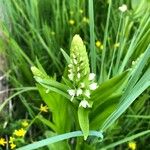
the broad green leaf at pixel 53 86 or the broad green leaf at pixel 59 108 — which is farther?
the broad green leaf at pixel 59 108

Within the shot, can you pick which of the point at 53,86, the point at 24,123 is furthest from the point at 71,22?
the point at 53,86

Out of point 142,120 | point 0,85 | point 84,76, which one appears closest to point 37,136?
point 0,85

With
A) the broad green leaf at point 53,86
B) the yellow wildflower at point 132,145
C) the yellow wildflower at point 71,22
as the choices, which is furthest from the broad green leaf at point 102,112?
the yellow wildflower at point 71,22

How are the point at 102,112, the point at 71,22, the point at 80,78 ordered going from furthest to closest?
1. the point at 71,22
2. the point at 102,112
3. the point at 80,78

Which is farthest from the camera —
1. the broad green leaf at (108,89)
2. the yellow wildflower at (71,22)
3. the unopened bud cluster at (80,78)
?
the yellow wildflower at (71,22)

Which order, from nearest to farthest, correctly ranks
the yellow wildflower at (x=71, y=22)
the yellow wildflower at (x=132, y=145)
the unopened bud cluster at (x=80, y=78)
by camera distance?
the unopened bud cluster at (x=80, y=78)
the yellow wildflower at (x=132, y=145)
the yellow wildflower at (x=71, y=22)

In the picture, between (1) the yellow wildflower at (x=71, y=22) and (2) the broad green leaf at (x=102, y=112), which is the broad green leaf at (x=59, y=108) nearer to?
(2) the broad green leaf at (x=102, y=112)

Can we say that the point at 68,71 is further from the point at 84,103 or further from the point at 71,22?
the point at 71,22

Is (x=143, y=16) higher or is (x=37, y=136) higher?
(x=143, y=16)

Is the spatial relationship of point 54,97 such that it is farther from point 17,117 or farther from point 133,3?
point 133,3
